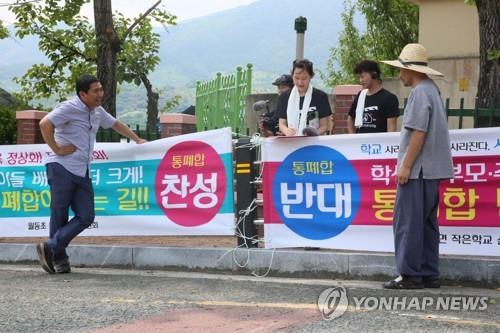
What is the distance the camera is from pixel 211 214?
8062 mm

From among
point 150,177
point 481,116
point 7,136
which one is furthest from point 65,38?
point 481,116

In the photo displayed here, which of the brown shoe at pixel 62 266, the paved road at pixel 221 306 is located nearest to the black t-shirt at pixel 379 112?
the paved road at pixel 221 306

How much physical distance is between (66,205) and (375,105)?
3144mm

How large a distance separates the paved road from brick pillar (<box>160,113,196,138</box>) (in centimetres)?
262

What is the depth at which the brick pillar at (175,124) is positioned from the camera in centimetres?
984

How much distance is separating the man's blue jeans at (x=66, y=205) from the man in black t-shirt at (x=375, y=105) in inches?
108

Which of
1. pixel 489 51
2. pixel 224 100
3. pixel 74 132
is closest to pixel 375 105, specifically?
pixel 74 132

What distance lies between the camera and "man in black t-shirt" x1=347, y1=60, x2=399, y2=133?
7586mm

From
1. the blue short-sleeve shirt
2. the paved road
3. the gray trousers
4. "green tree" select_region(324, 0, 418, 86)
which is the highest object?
"green tree" select_region(324, 0, 418, 86)

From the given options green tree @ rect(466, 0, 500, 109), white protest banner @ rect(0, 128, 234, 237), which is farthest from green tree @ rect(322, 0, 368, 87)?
white protest banner @ rect(0, 128, 234, 237)

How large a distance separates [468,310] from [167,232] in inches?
138

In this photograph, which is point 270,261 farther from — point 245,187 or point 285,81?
point 285,81

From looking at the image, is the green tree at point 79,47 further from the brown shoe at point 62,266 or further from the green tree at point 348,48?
the green tree at point 348,48

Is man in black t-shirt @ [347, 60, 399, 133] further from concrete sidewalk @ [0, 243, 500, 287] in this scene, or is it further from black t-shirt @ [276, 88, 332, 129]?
concrete sidewalk @ [0, 243, 500, 287]
